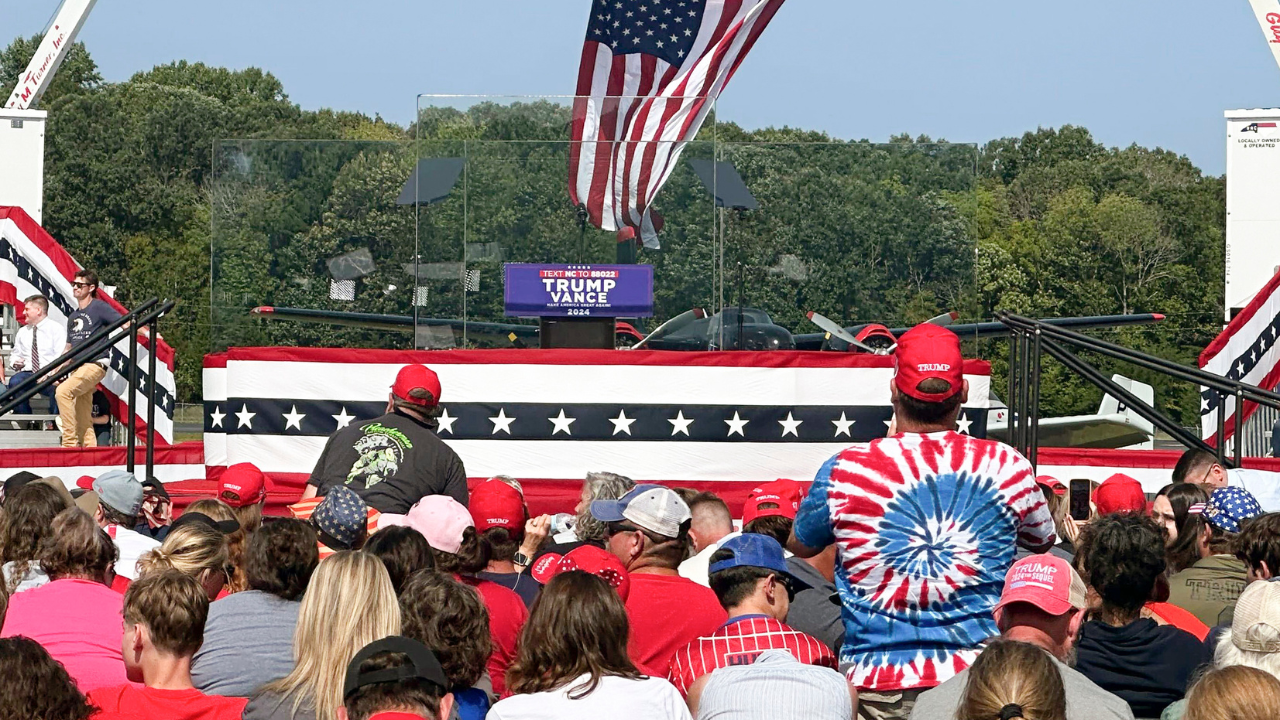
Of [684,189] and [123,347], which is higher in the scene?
[684,189]

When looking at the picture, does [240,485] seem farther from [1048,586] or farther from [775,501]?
[1048,586]

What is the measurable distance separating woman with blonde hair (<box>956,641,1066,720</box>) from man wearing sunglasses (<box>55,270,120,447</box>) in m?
11.0

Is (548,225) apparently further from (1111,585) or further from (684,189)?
(1111,585)

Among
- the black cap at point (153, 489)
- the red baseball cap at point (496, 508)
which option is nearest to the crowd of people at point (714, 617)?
the red baseball cap at point (496, 508)

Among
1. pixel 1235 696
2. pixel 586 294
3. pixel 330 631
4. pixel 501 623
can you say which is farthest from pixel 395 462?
pixel 1235 696

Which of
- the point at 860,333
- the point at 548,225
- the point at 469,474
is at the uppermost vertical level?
the point at 548,225

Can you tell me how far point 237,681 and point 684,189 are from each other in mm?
7293

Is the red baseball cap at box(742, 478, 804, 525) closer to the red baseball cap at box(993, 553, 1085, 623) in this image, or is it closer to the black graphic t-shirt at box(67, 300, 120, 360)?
the red baseball cap at box(993, 553, 1085, 623)

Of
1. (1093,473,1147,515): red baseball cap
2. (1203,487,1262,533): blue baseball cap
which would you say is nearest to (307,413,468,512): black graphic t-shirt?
(1093,473,1147,515): red baseball cap

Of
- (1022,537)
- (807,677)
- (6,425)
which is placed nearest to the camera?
(807,677)

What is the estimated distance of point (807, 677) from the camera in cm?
420

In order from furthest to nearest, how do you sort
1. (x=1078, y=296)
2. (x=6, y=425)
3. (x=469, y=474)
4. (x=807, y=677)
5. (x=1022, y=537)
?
(x=1078, y=296) < (x=6, y=425) < (x=469, y=474) < (x=1022, y=537) < (x=807, y=677)

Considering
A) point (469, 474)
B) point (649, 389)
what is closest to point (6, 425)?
point (469, 474)

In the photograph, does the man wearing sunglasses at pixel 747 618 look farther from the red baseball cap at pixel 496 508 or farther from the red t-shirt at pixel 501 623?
the red baseball cap at pixel 496 508
